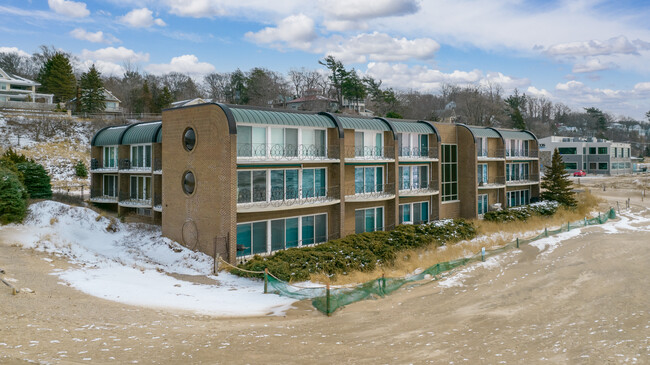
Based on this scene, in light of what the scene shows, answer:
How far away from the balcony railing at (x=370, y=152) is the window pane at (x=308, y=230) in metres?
5.34

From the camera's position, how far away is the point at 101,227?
29859mm

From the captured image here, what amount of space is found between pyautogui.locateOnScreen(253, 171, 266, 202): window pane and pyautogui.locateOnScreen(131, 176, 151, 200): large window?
11.2m

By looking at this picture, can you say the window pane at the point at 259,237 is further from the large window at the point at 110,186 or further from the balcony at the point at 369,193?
the large window at the point at 110,186

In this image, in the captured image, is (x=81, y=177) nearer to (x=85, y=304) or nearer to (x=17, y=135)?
(x=17, y=135)

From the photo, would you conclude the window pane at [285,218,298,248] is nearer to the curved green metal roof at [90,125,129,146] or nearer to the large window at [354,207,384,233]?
the large window at [354,207,384,233]

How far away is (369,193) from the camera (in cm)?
3180

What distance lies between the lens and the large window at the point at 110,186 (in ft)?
121

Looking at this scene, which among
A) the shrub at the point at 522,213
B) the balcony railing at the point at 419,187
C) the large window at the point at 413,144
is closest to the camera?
the balcony railing at the point at 419,187

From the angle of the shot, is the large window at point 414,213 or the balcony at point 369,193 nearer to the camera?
the balcony at point 369,193

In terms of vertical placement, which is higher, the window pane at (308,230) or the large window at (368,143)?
the large window at (368,143)

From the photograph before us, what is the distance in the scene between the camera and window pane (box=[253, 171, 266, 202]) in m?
25.2

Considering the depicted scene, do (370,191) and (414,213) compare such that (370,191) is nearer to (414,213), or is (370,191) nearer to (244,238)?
(414,213)

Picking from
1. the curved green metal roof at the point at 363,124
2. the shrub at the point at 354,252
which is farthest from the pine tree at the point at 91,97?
the shrub at the point at 354,252

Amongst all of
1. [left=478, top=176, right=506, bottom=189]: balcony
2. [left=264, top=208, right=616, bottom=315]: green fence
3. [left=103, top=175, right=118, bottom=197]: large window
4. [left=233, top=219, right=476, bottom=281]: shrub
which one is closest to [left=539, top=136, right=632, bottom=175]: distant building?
[left=478, top=176, right=506, bottom=189]: balcony
